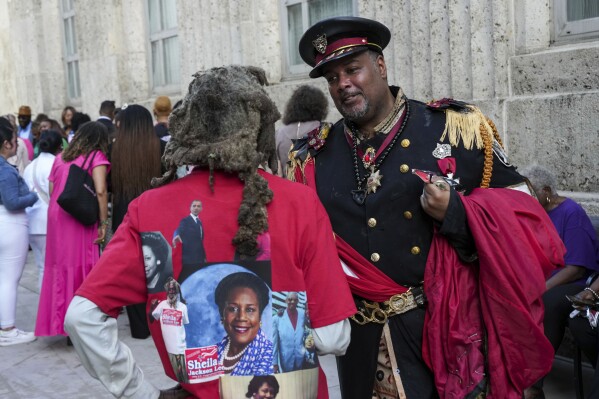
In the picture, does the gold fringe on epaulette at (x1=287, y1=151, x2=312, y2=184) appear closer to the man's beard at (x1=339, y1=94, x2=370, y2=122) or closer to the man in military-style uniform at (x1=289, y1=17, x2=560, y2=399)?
the man in military-style uniform at (x1=289, y1=17, x2=560, y2=399)

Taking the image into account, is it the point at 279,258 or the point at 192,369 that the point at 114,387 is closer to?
the point at 192,369

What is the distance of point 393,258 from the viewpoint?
299 cm

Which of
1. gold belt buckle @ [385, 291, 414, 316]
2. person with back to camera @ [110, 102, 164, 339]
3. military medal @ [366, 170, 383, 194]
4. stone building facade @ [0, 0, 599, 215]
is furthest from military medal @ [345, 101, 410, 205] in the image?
person with back to camera @ [110, 102, 164, 339]

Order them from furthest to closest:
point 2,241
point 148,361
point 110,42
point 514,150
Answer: point 110,42 < point 2,241 < point 148,361 < point 514,150

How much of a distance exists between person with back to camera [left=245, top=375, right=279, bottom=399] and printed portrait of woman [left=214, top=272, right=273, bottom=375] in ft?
0.05

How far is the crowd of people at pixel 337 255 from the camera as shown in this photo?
7.58ft

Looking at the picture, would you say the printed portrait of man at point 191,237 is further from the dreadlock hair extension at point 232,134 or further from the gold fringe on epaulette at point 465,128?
the gold fringe on epaulette at point 465,128

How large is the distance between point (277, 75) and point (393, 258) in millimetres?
6035

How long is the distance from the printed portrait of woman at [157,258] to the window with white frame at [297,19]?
5.87 metres

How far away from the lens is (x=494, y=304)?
2.83 meters

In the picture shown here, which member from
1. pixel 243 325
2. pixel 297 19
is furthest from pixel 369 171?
pixel 297 19

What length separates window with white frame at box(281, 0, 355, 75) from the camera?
8086 mm

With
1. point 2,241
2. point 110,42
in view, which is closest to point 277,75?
point 2,241

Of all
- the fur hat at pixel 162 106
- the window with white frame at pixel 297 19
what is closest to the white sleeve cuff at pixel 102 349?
the fur hat at pixel 162 106
